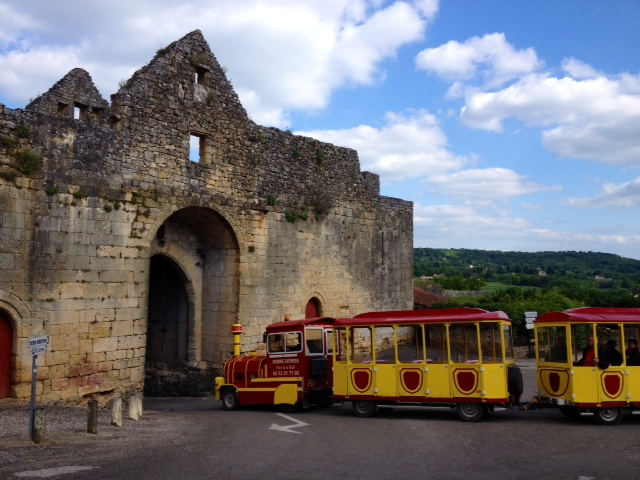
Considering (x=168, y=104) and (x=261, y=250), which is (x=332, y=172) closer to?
(x=261, y=250)

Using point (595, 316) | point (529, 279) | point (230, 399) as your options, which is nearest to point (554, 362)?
point (595, 316)

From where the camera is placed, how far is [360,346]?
1251 cm

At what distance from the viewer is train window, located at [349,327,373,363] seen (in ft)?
40.6

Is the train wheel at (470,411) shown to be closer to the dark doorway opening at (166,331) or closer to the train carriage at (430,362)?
the train carriage at (430,362)

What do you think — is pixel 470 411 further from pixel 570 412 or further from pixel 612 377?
pixel 612 377

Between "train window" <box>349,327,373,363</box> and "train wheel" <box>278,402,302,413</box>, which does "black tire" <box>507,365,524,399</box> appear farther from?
"train wheel" <box>278,402,302,413</box>

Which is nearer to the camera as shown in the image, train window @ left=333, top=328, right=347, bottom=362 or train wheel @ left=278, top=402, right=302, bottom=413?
train window @ left=333, top=328, right=347, bottom=362

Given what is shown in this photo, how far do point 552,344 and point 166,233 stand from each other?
10.4m

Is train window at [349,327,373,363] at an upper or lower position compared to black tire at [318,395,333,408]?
upper

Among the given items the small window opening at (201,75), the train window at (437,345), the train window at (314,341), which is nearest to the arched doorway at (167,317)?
the small window opening at (201,75)

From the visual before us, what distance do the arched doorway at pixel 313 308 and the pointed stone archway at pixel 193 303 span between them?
3.31m

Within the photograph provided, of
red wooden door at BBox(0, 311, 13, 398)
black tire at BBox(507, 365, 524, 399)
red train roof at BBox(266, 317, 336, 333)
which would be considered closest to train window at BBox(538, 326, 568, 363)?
black tire at BBox(507, 365, 524, 399)

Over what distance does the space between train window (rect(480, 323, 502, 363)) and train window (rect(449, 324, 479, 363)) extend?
6.0 inches

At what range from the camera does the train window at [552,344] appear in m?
11.1
